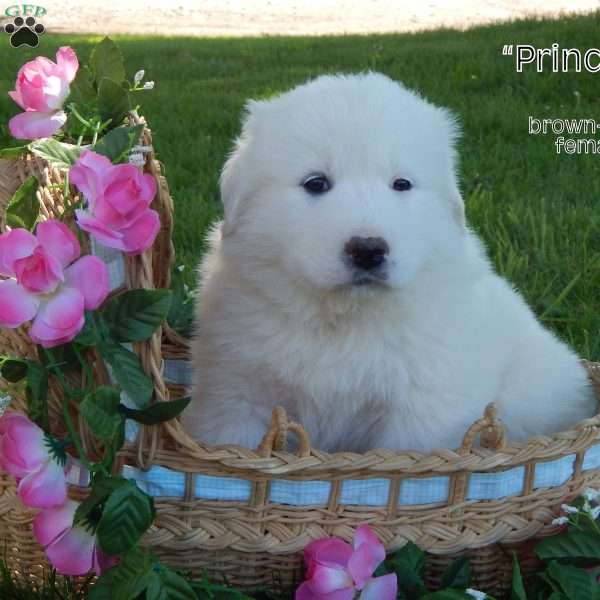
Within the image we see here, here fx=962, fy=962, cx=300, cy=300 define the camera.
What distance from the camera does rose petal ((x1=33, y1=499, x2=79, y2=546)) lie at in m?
2.31

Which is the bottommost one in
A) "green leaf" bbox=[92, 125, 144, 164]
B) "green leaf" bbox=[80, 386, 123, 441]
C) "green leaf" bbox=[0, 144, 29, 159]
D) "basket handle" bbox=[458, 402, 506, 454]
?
"basket handle" bbox=[458, 402, 506, 454]

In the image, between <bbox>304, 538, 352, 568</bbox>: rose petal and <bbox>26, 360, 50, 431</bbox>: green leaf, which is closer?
Answer: <bbox>26, 360, 50, 431</bbox>: green leaf

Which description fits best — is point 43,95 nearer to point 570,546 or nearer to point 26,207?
point 26,207

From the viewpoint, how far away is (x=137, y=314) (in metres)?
2.15

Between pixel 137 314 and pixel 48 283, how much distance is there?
0.21m

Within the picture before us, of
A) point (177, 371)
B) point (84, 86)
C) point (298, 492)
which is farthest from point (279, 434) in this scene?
point (177, 371)

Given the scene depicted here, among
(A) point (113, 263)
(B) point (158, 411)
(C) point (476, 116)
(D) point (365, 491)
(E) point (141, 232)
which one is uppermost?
(E) point (141, 232)

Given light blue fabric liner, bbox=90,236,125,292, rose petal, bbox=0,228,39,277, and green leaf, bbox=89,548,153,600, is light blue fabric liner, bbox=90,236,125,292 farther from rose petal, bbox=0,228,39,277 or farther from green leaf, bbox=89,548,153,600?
green leaf, bbox=89,548,153,600

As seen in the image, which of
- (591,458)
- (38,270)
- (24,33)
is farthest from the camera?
(24,33)

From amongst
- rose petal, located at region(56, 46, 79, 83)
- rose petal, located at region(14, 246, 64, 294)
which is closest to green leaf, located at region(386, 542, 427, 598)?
rose petal, located at region(14, 246, 64, 294)

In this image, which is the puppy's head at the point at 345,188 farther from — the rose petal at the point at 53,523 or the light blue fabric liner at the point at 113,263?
the rose petal at the point at 53,523

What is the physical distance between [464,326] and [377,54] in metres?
7.11

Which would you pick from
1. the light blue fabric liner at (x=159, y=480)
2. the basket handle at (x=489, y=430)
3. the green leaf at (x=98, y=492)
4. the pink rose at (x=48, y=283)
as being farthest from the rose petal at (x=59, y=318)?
the basket handle at (x=489, y=430)

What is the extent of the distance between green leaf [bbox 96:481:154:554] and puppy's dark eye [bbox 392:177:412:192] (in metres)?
1.07
